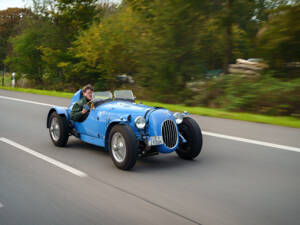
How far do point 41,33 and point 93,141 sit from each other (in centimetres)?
2476

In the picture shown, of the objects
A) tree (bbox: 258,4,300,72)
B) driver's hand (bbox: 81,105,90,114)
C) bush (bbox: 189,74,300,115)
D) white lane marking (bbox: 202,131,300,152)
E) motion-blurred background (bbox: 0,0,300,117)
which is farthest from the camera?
motion-blurred background (bbox: 0,0,300,117)

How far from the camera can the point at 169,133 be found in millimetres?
5953

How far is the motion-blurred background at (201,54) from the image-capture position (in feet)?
43.8

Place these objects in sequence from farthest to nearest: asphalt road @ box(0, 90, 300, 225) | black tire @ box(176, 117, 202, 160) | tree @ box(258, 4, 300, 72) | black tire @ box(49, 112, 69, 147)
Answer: tree @ box(258, 4, 300, 72) < black tire @ box(49, 112, 69, 147) < black tire @ box(176, 117, 202, 160) < asphalt road @ box(0, 90, 300, 225)

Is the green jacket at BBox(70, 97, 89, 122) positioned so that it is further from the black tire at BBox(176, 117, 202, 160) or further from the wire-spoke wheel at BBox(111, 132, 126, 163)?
the black tire at BBox(176, 117, 202, 160)

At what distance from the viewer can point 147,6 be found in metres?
17.8

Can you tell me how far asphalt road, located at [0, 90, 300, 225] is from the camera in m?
4.04

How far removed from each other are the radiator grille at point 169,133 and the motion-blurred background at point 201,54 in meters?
7.03

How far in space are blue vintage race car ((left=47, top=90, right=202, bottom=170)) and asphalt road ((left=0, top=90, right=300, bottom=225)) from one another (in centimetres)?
27

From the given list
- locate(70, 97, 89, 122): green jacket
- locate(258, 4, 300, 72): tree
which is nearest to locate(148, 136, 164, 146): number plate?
locate(70, 97, 89, 122): green jacket

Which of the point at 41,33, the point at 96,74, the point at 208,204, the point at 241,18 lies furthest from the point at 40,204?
the point at 41,33

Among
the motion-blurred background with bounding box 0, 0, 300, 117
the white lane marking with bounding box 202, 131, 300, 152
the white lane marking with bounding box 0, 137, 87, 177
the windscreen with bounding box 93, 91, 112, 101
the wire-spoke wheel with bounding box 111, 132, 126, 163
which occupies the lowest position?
the white lane marking with bounding box 0, 137, 87, 177

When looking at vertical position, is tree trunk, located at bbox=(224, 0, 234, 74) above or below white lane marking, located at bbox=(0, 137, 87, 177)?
above

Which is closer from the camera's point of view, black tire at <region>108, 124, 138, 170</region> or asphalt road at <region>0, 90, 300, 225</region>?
asphalt road at <region>0, 90, 300, 225</region>
